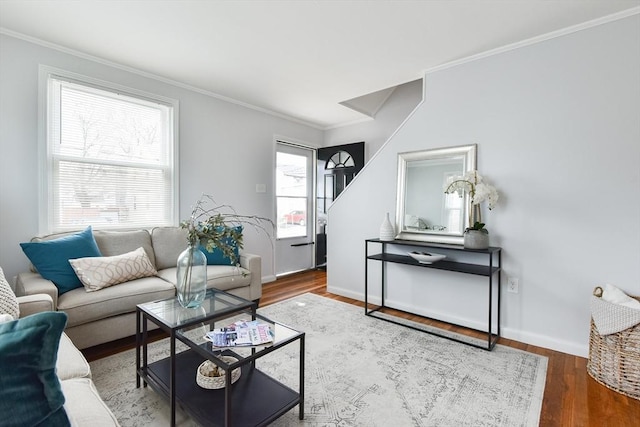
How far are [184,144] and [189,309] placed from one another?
7.20ft

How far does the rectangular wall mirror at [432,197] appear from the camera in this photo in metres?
2.81

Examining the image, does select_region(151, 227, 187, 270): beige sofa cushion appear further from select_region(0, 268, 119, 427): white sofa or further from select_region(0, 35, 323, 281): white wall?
select_region(0, 268, 119, 427): white sofa

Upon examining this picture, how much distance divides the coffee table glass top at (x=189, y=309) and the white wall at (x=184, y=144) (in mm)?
1580

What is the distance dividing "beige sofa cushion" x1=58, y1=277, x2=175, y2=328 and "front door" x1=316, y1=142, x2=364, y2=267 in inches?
118

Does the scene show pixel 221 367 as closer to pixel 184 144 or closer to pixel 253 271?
pixel 253 271

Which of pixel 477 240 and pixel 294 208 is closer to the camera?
pixel 477 240

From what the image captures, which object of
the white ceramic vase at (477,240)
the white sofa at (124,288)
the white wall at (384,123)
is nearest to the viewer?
the white sofa at (124,288)

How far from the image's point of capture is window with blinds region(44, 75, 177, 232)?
2680 millimetres

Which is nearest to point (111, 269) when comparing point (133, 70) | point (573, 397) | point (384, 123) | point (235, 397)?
point (235, 397)

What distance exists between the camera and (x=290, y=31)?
2383 mm

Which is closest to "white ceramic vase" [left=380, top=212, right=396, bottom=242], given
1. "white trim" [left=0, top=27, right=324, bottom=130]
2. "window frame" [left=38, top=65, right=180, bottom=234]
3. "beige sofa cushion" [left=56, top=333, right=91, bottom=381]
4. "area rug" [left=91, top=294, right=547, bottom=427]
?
"area rug" [left=91, top=294, right=547, bottom=427]

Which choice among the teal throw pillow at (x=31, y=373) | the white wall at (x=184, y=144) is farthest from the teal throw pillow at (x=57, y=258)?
the teal throw pillow at (x=31, y=373)

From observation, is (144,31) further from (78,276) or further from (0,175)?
(78,276)

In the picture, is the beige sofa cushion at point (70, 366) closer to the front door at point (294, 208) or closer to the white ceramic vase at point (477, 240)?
the white ceramic vase at point (477, 240)
